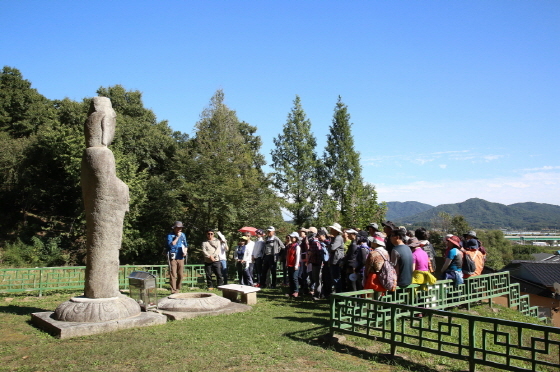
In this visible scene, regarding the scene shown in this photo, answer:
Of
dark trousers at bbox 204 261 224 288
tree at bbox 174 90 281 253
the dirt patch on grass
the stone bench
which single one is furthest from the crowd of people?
tree at bbox 174 90 281 253

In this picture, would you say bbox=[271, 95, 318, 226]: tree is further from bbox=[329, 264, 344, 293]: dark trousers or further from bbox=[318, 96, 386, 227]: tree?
bbox=[329, 264, 344, 293]: dark trousers

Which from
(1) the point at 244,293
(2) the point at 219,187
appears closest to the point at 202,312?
(1) the point at 244,293

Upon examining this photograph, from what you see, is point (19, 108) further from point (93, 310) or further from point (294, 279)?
point (93, 310)

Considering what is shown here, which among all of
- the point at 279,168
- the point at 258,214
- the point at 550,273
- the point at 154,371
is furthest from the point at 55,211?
the point at 550,273

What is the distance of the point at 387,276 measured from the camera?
691 centimetres

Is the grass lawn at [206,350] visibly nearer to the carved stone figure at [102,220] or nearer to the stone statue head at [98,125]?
the carved stone figure at [102,220]

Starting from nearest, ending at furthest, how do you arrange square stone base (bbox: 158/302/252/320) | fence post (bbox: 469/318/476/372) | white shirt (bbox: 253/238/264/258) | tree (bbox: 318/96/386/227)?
fence post (bbox: 469/318/476/372) < square stone base (bbox: 158/302/252/320) < white shirt (bbox: 253/238/264/258) < tree (bbox: 318/96/386/227)

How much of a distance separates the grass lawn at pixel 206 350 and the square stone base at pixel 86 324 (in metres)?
0.15

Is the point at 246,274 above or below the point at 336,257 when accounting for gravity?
below

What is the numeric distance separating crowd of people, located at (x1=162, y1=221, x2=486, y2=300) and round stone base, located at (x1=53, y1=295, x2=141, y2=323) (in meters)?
3.88

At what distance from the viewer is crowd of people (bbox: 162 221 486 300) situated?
7398 mm

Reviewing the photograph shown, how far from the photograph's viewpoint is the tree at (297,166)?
31938 mm

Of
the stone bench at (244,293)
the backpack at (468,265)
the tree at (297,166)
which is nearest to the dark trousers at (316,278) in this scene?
the stone bench at (244,293)

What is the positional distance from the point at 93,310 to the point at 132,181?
15577 mm
